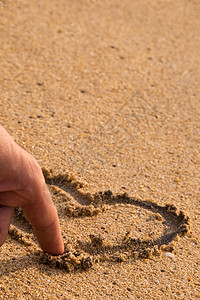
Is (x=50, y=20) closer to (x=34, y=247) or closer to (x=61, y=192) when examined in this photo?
(x=61, y=192)

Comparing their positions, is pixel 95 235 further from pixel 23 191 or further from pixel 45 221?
pixel 23 191

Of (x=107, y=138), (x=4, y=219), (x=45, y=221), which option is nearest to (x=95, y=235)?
(x=45, y=221)

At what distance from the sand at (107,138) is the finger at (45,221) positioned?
0.26 ft

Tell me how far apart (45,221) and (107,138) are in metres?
1.11

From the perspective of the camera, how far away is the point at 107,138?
8.60ft

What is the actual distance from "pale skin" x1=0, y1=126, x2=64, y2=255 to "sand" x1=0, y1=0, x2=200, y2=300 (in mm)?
237

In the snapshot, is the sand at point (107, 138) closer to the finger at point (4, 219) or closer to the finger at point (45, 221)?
the finger at point (45, 221)

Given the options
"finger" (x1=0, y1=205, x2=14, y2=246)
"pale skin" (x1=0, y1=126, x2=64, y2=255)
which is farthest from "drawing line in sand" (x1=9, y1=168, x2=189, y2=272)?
"finger" (x1=0, y1=205, x2=14, y2=246)

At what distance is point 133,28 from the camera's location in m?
3.79

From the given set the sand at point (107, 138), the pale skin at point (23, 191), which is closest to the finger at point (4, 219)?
the pale skin at point (23, 191)

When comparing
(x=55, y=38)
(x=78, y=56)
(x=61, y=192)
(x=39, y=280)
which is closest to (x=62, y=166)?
(x=61, y=192)

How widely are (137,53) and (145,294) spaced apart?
2.18 meters

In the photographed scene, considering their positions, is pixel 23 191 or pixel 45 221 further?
pixel 45 221

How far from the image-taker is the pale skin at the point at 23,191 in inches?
54.1
